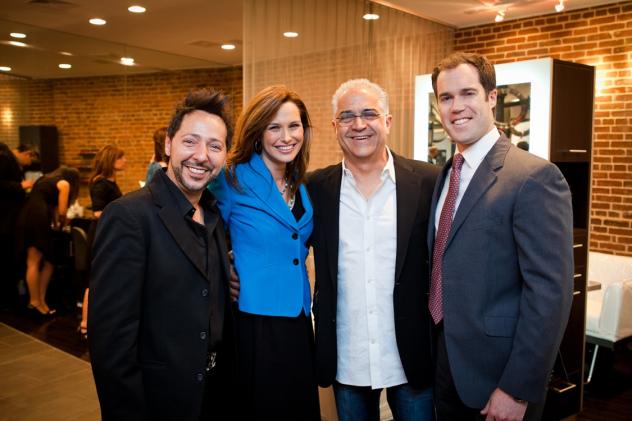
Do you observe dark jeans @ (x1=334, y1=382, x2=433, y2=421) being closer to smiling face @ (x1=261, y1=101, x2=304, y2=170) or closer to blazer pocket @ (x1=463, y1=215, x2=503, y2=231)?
blazer pocket @ (x1=463, y1=215, x2=503, y2=231)

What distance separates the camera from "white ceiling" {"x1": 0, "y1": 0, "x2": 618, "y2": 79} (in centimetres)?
628

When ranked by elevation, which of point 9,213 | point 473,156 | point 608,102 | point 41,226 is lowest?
point 41,226

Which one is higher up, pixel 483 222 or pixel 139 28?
pixel 139 28

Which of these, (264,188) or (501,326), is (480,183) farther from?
(264,188)

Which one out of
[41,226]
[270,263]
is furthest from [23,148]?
[270,263]

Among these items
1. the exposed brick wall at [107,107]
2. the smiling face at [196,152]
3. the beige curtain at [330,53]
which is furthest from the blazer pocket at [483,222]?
the exposed brick wall at [107,107]

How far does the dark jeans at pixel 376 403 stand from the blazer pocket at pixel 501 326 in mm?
477

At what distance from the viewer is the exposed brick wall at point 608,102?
233 inches

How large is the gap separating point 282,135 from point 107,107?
7519 millimetres

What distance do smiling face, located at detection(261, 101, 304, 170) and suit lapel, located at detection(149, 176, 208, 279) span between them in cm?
52

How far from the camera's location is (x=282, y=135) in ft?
7.09

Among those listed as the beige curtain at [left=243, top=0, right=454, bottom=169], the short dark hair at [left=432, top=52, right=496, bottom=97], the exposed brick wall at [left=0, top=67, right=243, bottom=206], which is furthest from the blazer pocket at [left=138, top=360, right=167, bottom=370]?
the exposed brick wall at [left=0, top=67, right=243, bottom=206]

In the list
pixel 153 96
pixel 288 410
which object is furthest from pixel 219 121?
pixel 153 96

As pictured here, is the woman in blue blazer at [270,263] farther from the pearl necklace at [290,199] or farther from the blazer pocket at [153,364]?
the blazer pocket at [153,364]
